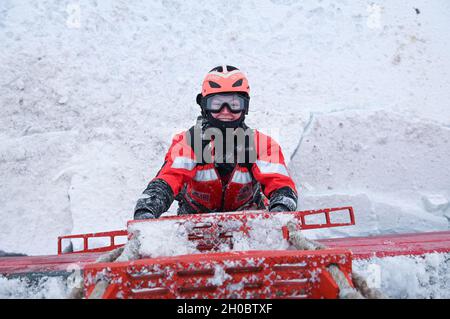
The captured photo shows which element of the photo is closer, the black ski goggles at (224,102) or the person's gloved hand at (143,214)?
the person's gloved hand at (143,214)

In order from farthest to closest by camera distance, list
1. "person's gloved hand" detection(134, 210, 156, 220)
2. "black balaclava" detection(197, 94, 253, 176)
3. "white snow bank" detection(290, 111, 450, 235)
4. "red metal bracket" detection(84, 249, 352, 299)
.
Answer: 1. "white snow bank" detection(290, 111, 450, 235)
2. "black balaclava" detection(197, 94, 253, 176)
3. "person's gloved hand" detection(134, 210, 156, 220)
4. "red metal bracket" detection(84, 249, 352, 299)

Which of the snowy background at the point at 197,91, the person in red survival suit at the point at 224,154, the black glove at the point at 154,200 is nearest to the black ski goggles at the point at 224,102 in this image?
the person in red survival suit at the point at 224,154

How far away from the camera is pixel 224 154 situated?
11.5 ft

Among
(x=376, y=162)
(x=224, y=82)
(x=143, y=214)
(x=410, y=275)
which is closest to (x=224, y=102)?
(x=224, y=82)

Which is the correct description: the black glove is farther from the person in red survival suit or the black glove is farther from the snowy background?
the snowy background

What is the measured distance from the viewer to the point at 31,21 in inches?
281

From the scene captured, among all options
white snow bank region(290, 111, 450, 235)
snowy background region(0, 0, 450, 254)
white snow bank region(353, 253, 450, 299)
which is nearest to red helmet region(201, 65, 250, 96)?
white snow bank region(353, 253, 450, 299)

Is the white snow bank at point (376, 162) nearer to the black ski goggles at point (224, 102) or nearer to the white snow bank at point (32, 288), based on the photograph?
the black ski goggles at point (224, 102)

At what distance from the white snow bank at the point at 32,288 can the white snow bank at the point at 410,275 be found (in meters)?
2.11

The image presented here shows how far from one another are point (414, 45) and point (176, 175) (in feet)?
22.8

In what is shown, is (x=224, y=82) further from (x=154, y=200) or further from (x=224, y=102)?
(x=154, y=200)

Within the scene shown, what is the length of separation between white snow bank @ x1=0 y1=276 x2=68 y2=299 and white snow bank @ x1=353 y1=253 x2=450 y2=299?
211cm

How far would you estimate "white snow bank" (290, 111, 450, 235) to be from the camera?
6.00 metres

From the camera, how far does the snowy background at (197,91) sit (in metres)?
5.74
